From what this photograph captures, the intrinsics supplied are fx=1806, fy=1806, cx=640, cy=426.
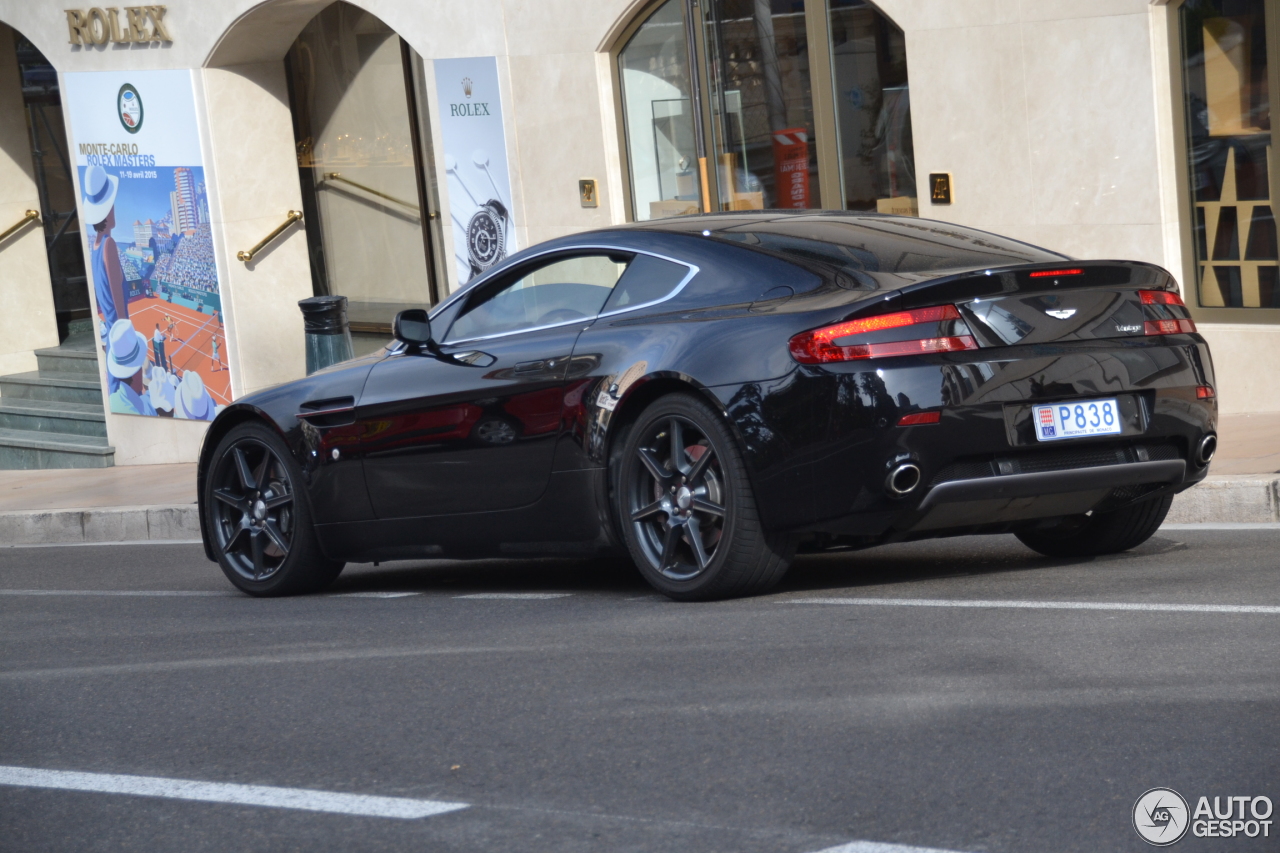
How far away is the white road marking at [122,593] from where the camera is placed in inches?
330

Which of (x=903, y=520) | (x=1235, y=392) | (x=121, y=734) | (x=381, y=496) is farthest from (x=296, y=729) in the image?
(x=1235, y=392)

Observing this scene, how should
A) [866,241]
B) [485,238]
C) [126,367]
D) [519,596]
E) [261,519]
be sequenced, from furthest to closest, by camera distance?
[126,367]
[485,238]
[261,519]
[519,596]
[866,241]

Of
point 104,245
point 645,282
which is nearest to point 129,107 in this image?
point 104,245

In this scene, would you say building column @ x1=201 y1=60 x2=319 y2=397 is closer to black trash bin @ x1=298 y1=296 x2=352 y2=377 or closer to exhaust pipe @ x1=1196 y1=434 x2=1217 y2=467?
black trash bin @ x1=298 y1=296 x2=352 y2=377

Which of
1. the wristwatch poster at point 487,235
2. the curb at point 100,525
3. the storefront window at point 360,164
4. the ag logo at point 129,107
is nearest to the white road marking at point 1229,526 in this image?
the curb at point 100,525

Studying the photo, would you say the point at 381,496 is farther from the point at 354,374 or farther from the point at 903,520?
the point at 903,520

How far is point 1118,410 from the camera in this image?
5.95 metres

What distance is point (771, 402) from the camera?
5809 mm

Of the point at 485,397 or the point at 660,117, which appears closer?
the point at 485,397

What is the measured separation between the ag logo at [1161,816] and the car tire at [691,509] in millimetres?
2389

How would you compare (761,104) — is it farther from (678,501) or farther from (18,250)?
(18,250)

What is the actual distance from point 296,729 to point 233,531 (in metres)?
3.26

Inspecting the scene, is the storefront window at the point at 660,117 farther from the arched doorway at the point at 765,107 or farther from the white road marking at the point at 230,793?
the white road marking at the point at 230,793

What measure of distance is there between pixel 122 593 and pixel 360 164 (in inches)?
359
